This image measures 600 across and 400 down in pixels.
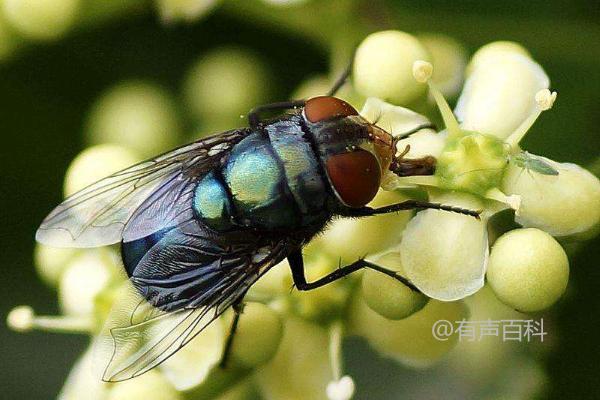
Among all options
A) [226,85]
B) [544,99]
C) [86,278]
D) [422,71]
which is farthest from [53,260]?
[544,99]

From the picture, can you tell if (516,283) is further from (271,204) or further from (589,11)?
(589,11)

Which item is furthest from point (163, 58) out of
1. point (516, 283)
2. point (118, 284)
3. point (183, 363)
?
point (516, 283)

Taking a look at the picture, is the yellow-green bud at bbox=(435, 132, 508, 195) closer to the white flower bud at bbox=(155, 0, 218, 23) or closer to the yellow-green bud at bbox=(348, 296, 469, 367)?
the yellow-green bud at bbox=(348, 296, 469, 367)

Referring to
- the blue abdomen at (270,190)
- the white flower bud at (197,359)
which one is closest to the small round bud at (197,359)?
the white flower bud at (197,359)

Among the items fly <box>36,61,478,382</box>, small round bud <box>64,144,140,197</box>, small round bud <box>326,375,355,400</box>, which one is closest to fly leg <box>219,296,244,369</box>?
fly <box>36,61,478,382</box>

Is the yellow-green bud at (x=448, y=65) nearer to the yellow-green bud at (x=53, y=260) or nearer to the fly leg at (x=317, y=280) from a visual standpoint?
the fly leg at (x=317, y=280)

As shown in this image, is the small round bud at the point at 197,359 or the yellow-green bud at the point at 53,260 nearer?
the small round bud at the point at 197,359

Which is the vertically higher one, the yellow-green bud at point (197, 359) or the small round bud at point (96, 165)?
the small round bud at point (96, 165)
